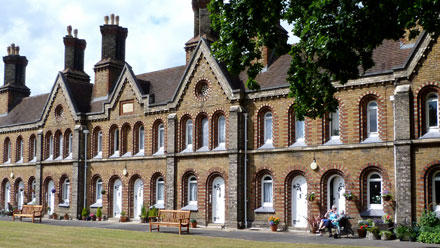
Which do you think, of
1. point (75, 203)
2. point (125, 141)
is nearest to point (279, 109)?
point (125, 141)

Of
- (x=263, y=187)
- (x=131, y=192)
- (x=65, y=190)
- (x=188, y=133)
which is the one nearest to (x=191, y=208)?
(x=188, y=133)

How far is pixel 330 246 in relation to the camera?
21.1m

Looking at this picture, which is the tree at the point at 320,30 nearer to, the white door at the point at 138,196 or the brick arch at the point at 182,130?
the brick arch at the point at 182,130

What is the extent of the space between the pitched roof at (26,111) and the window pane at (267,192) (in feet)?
77.4

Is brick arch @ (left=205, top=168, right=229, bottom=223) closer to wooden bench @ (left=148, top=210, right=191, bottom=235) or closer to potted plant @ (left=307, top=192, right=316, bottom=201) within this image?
wooden bench @ (left=148, top=210, right=191, bottom=235)

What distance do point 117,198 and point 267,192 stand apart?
12.7m

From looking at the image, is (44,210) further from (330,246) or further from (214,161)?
(330,246)

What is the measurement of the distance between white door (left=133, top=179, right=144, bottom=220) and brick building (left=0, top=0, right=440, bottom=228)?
10cm

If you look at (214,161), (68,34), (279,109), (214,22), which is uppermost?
(68,34)

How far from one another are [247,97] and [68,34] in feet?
71.0

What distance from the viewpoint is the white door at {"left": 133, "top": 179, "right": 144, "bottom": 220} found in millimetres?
38031

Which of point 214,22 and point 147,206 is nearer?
point 214,22

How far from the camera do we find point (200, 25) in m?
38.1

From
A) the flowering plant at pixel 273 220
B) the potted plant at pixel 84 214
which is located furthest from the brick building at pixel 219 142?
the potted plant at pixel 84 214
